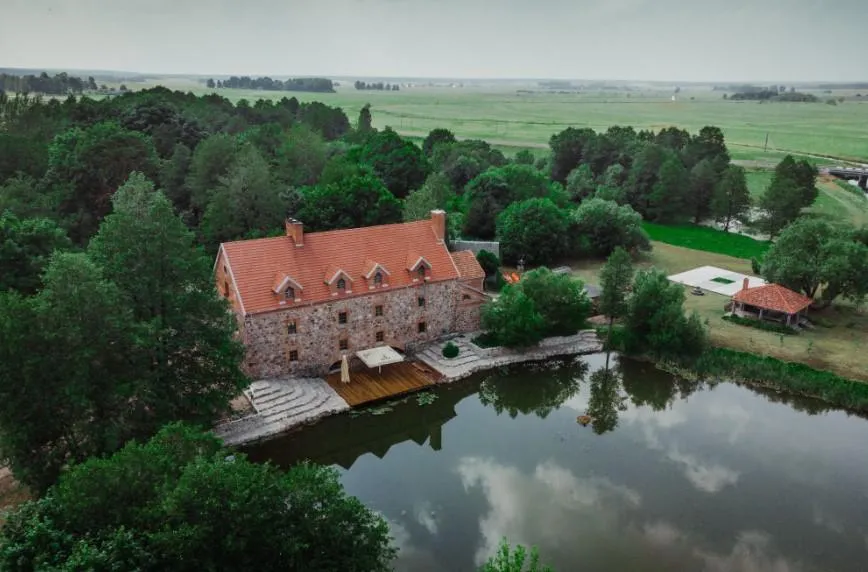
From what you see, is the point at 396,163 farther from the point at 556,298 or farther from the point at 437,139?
the point at 556,298

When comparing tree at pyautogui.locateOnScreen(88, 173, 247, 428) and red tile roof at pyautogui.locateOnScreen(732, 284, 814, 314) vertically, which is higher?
tree at pyautogui.locateOnScreen(88, 173, 247, 428)

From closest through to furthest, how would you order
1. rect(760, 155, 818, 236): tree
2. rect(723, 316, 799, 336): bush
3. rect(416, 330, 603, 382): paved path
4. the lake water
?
the lake water → rect(416, 330, 603, 382): paved path → rect(723, 316, 799, 336): bush → rect(760, 155, 818, 236): tree

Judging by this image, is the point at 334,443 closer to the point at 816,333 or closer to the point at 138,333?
the point at 138,333

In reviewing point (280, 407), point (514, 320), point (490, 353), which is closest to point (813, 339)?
point (514, 320)

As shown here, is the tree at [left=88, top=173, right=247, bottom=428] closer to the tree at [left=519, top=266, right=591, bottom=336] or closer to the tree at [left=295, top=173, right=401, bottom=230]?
the tree at [left=519, top=266, right=591, bottom=336]

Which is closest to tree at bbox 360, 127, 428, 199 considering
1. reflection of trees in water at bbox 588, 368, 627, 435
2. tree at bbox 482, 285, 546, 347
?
tree at bbox 482, 285, 546, 347

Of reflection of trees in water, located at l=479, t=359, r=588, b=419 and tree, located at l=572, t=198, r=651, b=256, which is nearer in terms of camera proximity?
reflection of trees in water, located at l=479, t=359, r=588, b=419
